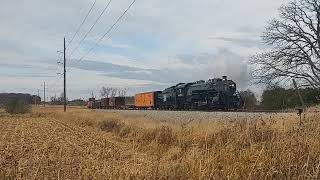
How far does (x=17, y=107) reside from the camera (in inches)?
3460

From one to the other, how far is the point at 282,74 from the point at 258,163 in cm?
4420

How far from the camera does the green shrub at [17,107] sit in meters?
87.3

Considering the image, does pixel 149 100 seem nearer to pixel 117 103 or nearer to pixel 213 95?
pixel 117 103

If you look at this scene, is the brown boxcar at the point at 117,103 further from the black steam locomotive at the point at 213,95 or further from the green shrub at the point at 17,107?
the black steam locomotive at the point at 213,95

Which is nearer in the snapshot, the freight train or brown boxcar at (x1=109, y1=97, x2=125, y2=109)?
the freight train

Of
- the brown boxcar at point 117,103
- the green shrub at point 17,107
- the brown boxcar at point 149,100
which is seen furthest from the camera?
the green shrub at point 17,107

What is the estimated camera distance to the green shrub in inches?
3438

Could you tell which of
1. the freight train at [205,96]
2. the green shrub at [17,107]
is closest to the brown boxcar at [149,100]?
the freight train at [205,96]

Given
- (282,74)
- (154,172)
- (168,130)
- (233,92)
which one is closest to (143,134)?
(168,130)

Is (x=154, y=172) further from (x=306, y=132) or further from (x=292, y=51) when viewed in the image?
(x=292, y=51)

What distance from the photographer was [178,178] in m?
7.35

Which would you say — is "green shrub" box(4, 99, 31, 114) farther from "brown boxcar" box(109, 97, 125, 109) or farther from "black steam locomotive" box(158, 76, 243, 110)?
"black steam locomotive" box(158, 76, 243, 110)

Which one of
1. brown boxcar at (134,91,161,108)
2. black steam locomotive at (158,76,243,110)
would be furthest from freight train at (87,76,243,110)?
brown boxcar at (134,91,161,108)

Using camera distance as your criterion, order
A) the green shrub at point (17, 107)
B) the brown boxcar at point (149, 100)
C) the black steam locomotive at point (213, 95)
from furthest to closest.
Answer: the green shrub at point (17, 107) < the brown boxcar at point (149, 100) < the black steam locomotive at point (213, 95)
